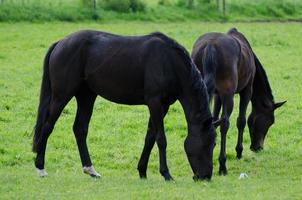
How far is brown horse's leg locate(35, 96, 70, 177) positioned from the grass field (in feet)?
0.68

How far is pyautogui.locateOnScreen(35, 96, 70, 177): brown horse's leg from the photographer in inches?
386

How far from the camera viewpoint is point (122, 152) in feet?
40.5

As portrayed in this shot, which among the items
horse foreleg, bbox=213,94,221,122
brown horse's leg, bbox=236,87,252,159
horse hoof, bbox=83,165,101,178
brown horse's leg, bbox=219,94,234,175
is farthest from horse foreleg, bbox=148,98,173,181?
brown horse's leg, bbox=236,87,252,159

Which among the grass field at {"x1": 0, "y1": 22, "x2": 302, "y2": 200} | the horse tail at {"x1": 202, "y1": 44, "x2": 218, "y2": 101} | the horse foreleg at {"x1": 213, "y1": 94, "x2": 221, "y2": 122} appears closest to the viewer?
the grass field at {"x1": 0, "y1": 22, "x2": 302, "y2": 200}

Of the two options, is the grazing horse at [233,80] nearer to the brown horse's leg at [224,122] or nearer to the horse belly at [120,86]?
the brown horse's leg at [224,122]

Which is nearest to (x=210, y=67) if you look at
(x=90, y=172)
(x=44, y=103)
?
(x=90, y=172)

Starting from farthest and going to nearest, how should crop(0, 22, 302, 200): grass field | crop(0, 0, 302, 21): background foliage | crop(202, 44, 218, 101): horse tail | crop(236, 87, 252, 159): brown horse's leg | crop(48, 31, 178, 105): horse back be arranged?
1. crop(0, 0, 302, 21): background foliage
2. crop(236, 87, 252, 159): brown horse's leg
3. crop(202, 44, 218, 101): horse tail
4. crop(48, 31, 178, 105): horse back
5. crop(0, 22, 302, 200): grass field

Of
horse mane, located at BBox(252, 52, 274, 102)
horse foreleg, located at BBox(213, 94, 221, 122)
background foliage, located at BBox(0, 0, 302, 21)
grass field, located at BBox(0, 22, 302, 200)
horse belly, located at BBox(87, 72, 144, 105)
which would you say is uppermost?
horse belly, located at BBox(87, 72, 144, 105)

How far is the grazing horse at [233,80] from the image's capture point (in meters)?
10.6

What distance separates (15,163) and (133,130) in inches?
115

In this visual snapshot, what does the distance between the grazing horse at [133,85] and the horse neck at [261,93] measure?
10.5 ft

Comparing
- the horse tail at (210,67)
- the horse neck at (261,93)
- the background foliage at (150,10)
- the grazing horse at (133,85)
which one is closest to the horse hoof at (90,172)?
the grazing horse at (133,85)

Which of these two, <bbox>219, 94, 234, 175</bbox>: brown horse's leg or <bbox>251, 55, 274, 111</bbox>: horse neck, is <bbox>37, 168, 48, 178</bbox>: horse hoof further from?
<bbox>251, 55, 274, 111</bbox>: horse neck

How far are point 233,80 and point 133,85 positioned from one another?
194 cm
